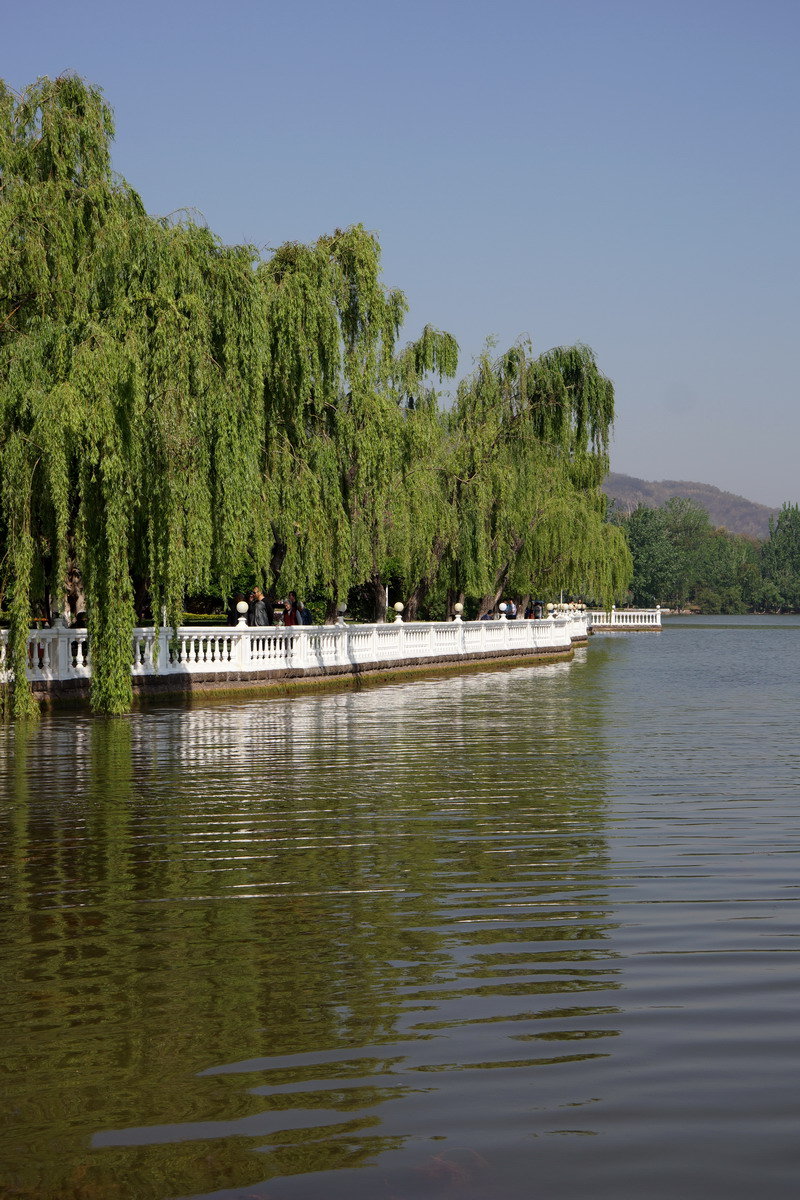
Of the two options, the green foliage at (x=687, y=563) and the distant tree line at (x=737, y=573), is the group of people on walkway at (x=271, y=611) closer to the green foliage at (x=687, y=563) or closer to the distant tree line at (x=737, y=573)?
the green foliage at (x=687, y=563)

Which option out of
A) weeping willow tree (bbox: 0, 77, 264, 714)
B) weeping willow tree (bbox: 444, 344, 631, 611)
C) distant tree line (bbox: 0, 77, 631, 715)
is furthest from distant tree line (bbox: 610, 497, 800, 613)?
weeping willow tree (bbox: 0, 77, 264, 714)

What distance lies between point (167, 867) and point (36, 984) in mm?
2861

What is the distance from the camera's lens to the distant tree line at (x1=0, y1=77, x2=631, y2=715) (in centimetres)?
1986

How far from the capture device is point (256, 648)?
28125mm

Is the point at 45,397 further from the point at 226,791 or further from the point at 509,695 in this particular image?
the point at 509,695

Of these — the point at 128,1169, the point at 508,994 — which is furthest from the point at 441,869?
the point at 128,1169

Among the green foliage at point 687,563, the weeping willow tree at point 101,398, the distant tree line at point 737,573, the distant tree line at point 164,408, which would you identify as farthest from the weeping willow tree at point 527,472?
the distant tree line at point 737,573

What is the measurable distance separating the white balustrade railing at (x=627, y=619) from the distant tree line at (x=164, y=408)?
177 feet

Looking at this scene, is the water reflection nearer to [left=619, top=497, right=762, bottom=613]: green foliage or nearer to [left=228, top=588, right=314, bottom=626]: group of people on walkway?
[left=228, top=588, right=314, bottom=626]: group of people on walkway

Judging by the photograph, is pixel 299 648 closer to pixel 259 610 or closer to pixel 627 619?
pixel 259 610

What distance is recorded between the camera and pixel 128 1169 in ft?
12.9

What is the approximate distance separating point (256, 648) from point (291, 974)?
22.2 meters

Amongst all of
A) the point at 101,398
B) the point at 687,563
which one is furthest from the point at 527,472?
the point at 687,563

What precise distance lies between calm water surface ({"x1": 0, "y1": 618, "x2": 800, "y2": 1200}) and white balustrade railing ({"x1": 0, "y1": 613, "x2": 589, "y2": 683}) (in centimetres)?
938
